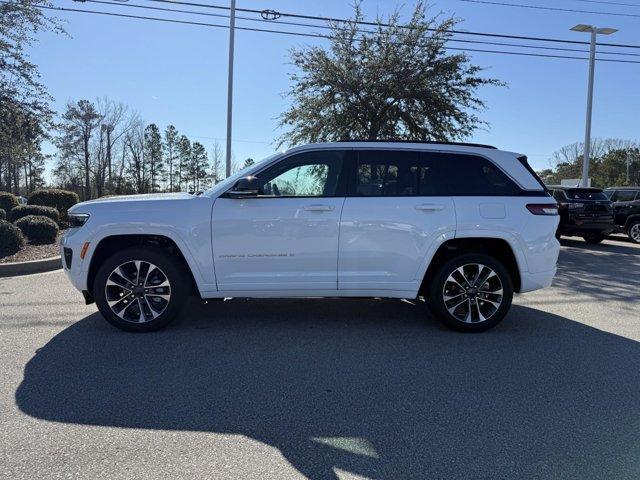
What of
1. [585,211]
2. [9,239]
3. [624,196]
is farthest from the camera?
[624,196]

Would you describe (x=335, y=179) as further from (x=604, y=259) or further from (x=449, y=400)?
(x=604, y=259)

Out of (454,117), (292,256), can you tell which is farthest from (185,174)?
(292,256)

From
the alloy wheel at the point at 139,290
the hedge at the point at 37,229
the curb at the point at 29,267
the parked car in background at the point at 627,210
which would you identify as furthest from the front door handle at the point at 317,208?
the parked car in background at the point at 627,210

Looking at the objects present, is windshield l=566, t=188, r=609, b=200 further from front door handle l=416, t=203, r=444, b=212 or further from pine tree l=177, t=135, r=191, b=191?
pine tree l=177, t=135, r=191, b=191

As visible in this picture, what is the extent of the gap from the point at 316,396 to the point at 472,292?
7.65 ft

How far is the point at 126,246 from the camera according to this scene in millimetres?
5211

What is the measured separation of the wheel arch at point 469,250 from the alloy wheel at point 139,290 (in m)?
2.72

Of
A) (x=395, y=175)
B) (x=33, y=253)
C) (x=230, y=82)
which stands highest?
(x=230, y=82)

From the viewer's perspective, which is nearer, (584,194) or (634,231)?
(584,194)

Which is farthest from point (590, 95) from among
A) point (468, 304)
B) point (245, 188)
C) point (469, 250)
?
point (245, 188)

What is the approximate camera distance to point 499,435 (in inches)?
126

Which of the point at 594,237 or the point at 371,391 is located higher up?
the point at 594,237

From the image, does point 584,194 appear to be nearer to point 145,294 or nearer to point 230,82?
point 230,82

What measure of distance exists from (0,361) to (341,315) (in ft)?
11.3
